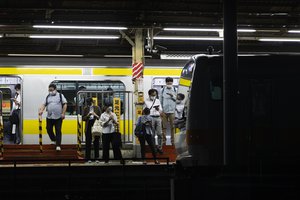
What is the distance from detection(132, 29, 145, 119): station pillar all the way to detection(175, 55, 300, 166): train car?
4.96 metres

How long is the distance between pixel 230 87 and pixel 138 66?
7.98m

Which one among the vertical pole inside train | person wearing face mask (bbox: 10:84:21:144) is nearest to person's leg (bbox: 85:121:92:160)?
person wearing face mask (bbox: 10:84:21:144)

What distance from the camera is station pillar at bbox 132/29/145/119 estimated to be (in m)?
15.6

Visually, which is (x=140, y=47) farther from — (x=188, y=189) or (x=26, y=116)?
(x=188, y=189)

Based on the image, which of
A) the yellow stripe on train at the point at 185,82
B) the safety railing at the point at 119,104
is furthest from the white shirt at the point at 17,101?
the yellow stripe on train at the point at 185,82

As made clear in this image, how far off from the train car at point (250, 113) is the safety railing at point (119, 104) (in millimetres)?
5341

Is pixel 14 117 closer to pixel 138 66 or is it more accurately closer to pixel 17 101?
pixel 17 101

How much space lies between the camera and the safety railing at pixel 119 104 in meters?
15.6

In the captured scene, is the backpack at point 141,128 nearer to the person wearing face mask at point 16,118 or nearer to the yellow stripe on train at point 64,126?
the yellow stripe on train at point 64,126

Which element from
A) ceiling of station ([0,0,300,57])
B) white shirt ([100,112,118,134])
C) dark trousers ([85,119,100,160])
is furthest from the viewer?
dark trousers ([85,119,100,160])

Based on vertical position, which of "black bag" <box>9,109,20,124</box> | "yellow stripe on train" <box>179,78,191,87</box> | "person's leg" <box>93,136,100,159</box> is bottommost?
"person's leg" <box>93,136,100,159</box>

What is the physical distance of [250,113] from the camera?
34.9 ft

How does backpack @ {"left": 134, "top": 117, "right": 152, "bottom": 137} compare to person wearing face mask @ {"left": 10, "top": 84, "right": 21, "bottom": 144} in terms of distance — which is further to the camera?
person wearing face mask @ {"left": 10, "top": 84, "right": 21, "bottom": 144}

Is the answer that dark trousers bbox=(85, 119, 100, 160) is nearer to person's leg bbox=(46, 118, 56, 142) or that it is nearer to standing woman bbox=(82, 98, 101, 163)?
standing woman bbox=(82, 98, 101, 163)
